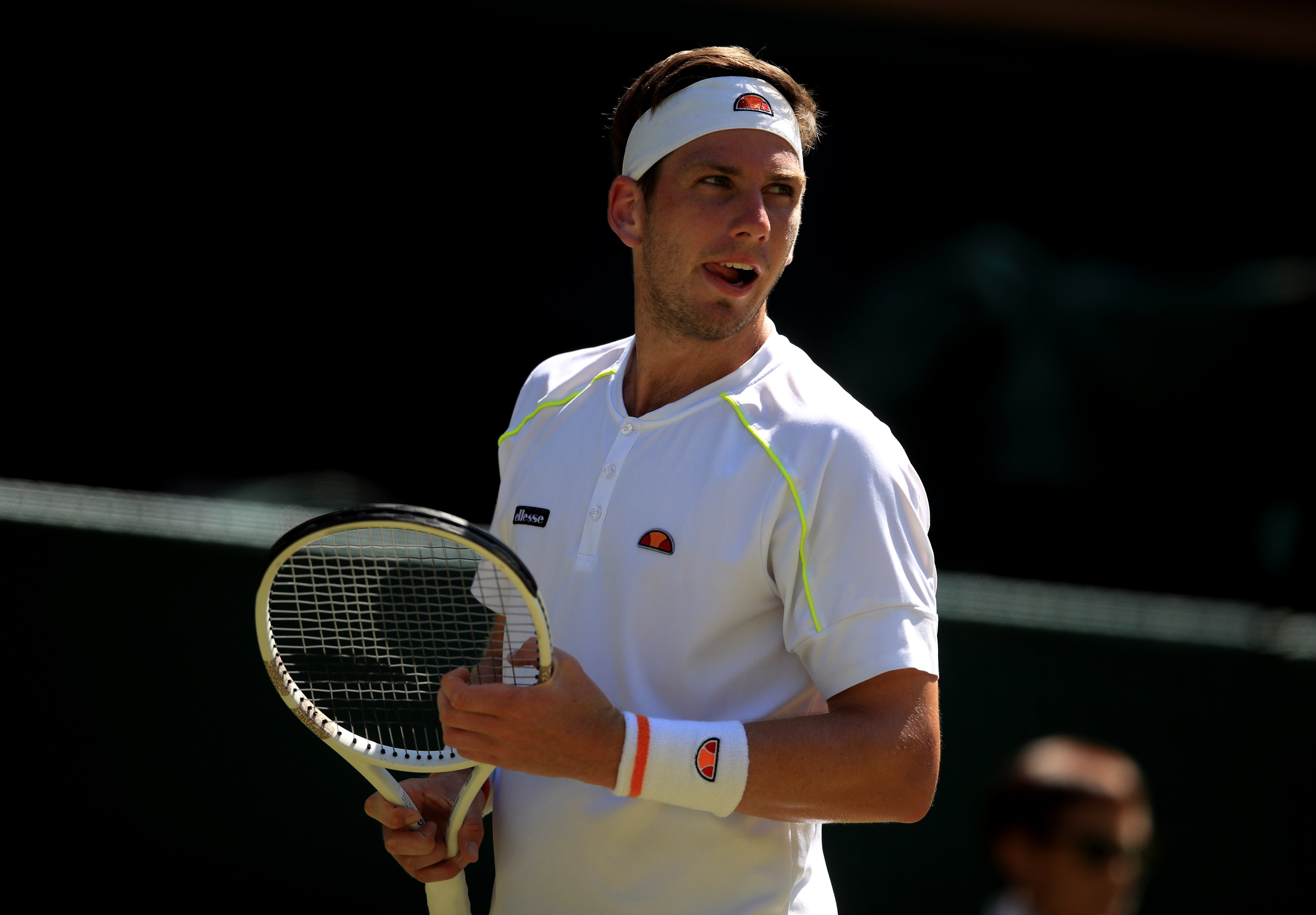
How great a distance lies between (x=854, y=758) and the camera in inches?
66.0

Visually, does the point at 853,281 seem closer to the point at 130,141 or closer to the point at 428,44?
the point at 428,44

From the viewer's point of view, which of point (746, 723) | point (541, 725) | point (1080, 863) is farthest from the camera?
point (1080, 863)

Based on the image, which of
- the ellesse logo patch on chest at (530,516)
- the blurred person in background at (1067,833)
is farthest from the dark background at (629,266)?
the ellesse logo patch on chest at (530,516)

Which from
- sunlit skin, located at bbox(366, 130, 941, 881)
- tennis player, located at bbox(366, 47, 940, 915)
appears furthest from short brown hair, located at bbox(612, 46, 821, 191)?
→ sunlit skin, located at bbox(366, 130, 941, 881)

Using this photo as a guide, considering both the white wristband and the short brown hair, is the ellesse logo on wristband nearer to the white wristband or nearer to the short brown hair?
the white wristband

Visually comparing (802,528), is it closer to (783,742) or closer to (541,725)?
(783,742)

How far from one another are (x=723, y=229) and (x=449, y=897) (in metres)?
1.09

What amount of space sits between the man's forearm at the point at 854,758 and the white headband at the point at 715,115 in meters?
0.87

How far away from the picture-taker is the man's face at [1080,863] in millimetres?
2283

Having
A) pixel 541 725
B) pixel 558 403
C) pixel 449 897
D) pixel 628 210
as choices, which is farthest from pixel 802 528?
pixel 449 897

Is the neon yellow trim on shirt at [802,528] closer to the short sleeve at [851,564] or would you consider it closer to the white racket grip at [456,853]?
the short sleeve at [851,564]

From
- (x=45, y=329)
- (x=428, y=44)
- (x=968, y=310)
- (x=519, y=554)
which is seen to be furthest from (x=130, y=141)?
(x=519, y=554)

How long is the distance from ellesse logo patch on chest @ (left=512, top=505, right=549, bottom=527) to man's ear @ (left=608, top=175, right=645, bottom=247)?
46cm

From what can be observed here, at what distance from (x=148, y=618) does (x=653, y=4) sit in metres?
3.20
